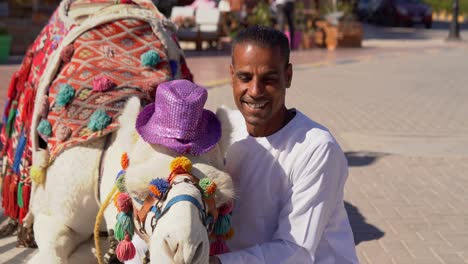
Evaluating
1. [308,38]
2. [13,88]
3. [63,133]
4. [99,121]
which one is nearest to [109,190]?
[99,121]

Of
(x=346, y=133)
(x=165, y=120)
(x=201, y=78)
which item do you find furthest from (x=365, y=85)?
(x=165, y=120)

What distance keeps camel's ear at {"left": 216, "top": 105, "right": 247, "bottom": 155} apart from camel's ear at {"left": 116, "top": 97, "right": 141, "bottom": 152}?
32 centimetres

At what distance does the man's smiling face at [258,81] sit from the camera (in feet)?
8.70

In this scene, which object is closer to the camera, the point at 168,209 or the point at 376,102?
the point at 168,209

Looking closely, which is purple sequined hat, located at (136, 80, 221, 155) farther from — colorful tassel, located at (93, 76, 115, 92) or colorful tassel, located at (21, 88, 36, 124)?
colorful tassel, located at (21, 88, 36, 124)

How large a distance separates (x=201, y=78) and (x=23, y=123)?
9147 millimetres

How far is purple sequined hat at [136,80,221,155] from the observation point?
251 cm

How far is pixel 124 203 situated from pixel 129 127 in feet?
1.30

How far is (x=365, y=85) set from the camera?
527 inches

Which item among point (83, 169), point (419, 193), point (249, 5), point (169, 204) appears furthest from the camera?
point (249, 5)

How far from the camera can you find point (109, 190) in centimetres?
333

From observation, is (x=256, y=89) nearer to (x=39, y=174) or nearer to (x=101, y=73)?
(x=101, y=73)

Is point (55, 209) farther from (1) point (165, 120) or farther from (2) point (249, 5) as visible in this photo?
(2) point (249, 5)

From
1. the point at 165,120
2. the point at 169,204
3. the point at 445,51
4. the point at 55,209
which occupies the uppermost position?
the point at 165,120
